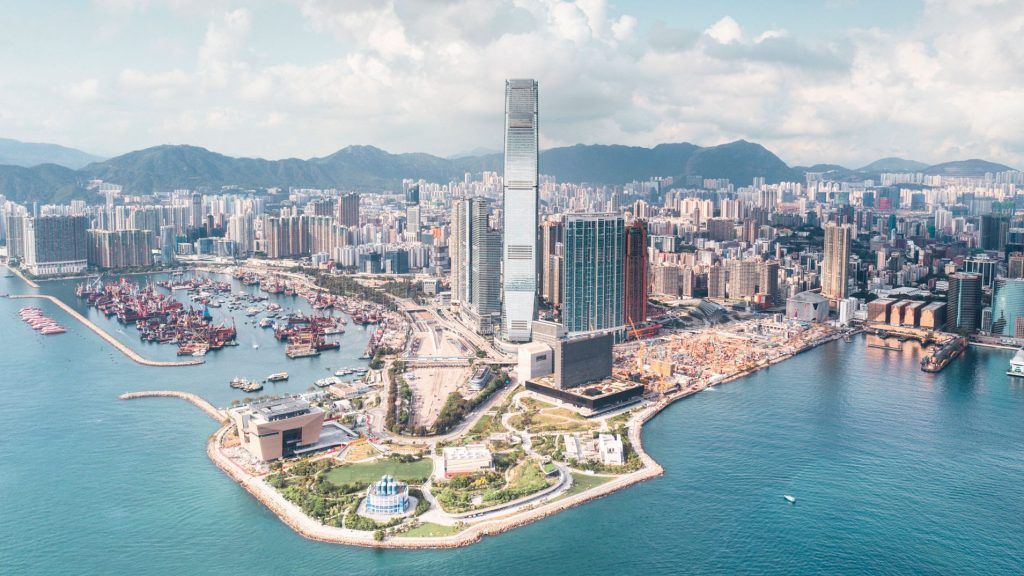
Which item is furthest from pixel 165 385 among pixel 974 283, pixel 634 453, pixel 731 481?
pixel 974 283

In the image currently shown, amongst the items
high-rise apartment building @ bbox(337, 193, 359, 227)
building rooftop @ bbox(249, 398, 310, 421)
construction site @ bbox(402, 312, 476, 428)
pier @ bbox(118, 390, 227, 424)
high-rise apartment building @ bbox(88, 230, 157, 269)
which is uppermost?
high-rise apartment building @ bbox(337, 193, 359, 227)

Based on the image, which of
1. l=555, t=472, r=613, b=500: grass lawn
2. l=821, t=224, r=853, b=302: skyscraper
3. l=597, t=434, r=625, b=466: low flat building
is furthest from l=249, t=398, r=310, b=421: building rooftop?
l=821, t=224, r=853, b=302: skyscraper

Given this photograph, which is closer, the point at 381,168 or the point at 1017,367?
the point at 1017,367

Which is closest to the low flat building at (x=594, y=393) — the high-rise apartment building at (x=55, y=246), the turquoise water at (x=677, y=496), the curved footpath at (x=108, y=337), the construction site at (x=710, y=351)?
the construction site at (x=710, y=351)

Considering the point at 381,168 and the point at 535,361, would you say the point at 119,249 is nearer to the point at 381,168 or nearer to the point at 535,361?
the point at 535,361

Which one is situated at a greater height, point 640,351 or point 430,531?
point 640,351

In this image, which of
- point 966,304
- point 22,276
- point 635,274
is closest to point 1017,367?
point 966,304

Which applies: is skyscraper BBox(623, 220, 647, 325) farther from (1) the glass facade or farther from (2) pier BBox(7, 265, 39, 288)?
(2) pier BBox(7, 265, 39, 288)

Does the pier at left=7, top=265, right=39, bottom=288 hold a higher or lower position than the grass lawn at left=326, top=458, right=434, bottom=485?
higher
